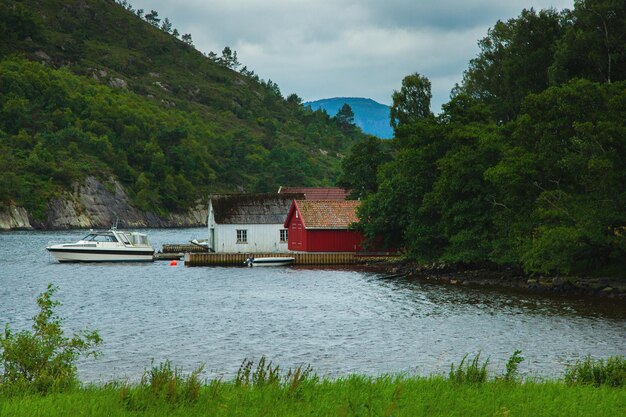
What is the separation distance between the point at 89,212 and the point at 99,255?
3994 inches

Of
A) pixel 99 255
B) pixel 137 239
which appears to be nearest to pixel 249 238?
pixel 137 239

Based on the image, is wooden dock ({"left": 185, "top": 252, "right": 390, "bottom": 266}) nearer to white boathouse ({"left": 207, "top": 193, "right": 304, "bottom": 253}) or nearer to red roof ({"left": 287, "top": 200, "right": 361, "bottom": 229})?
red roof ({"left": 287, "top": 200, "right": 361, "bottom": 229})

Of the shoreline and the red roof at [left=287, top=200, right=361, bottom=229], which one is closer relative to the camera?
the shoreline

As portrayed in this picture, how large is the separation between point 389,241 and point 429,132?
40.3 ft

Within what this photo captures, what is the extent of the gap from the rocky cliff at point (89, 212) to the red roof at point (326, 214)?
9763 cm

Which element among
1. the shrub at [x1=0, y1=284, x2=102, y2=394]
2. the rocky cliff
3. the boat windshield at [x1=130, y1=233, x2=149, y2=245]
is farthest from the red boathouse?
the rocky cliff

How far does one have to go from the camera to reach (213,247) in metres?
77.5

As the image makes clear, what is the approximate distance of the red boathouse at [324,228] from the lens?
233ft

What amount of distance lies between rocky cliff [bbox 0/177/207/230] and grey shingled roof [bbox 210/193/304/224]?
9061 cm

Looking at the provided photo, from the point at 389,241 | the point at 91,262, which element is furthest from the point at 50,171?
the point at 389,241

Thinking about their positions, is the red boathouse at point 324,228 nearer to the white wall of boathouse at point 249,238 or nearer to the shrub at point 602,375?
the white wall of boathouse at point 249,238

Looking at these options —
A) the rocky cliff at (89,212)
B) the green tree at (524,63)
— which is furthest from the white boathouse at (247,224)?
the rocky cliff at (89,212)

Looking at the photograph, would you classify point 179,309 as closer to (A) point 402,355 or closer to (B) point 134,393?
(A) point 402,355

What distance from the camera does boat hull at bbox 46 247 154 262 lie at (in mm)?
73125
